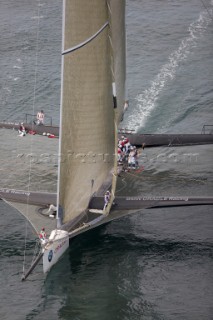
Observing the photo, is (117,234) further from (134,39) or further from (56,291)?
(134,39)

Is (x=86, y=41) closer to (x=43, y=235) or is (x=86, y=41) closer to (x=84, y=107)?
(x=84, y=107)

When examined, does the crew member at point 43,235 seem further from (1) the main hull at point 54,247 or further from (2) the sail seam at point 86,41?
(2) the sail seam at point 86,41

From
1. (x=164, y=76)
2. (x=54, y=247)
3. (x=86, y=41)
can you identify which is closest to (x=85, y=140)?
(x=86, y=41)

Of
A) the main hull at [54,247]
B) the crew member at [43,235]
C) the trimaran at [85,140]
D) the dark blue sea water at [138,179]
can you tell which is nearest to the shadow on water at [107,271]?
the dark blue sea water at [138,179]

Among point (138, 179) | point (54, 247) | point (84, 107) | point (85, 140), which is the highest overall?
point (84, 107)

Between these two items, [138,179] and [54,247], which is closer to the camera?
[54,247]

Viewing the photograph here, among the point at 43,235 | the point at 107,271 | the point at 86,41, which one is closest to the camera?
the point at 86,41

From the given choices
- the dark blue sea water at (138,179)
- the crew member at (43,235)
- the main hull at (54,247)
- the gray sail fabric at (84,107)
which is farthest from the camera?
the crew member at (43,235)
